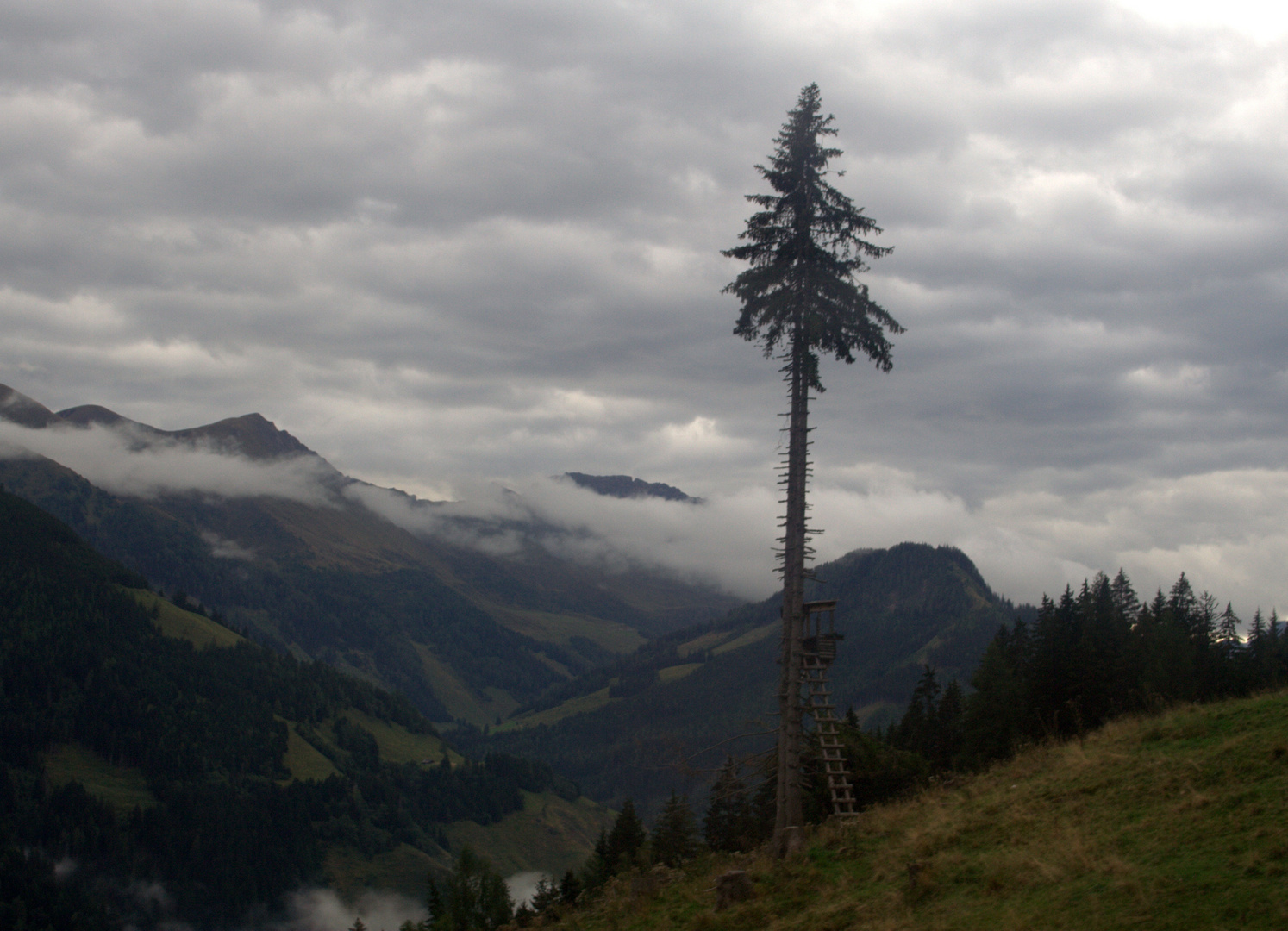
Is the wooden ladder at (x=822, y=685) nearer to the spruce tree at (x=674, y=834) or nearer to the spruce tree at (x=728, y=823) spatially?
A: the spruce tree at (x=728, y=823)

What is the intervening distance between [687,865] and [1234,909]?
16694 millimetres

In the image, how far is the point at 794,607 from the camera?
26719mm

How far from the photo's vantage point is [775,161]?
27547mm

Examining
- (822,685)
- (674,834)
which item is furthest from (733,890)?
(674,834)

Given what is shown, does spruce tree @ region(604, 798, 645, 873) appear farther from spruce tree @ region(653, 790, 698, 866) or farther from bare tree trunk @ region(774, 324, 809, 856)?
bare tree trunk @ region(774, 324, 809, 856)

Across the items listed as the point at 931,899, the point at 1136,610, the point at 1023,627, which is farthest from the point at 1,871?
the point at 931,899

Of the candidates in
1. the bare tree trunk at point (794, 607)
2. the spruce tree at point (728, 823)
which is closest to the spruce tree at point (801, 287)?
the bare tree trunk at point (794, 607)

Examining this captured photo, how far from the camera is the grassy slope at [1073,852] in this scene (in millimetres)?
12844

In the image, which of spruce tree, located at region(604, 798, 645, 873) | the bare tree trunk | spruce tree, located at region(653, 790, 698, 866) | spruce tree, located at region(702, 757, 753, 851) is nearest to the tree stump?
the bare tree trunk

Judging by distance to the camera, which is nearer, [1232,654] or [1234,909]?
[1234,909]

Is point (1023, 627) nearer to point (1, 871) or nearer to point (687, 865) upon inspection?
point (687, 865)

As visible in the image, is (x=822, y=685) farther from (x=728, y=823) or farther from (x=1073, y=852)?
(x=728, y=823)


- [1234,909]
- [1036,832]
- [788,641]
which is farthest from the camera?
[788,641]

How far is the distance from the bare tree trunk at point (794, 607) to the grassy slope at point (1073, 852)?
8.67ft
